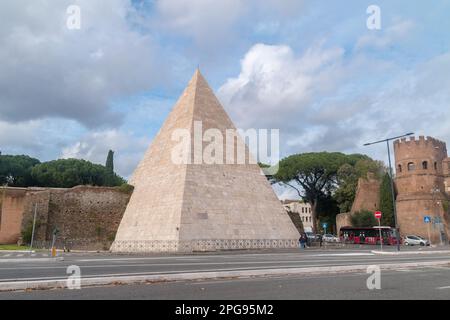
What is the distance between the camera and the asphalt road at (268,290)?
5.61m

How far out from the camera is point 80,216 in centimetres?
2611

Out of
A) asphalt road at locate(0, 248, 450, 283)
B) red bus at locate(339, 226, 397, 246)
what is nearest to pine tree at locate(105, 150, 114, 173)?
red bus at locate(339, 226, 397, 246)

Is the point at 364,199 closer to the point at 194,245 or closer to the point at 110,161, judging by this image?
the point at 194,245

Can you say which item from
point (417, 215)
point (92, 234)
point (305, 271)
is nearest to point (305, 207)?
point (417, 215)

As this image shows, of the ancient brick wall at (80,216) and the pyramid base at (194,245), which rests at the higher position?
the ancient brick wall at (80,216)

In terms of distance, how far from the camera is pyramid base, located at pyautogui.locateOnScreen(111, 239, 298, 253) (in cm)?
1898

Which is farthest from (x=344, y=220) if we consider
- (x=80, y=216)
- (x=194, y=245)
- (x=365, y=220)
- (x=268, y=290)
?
(x=268, y=290)

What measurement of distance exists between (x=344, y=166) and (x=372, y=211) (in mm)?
7005

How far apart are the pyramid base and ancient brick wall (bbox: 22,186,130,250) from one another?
9.03 feet

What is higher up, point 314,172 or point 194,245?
point 314,172

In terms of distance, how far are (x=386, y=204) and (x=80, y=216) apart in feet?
111

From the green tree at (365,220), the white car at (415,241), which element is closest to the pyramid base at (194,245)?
the white car at (415,241)

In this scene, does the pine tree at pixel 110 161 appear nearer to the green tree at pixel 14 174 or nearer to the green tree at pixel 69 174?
the green tree at pixel 69 174
